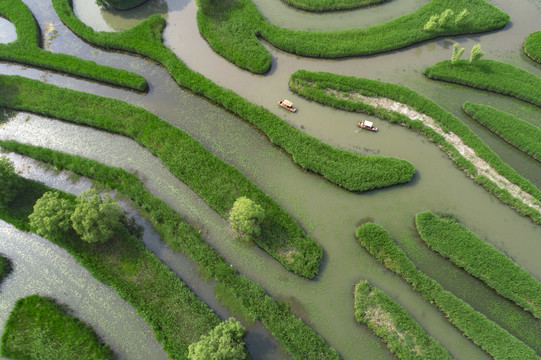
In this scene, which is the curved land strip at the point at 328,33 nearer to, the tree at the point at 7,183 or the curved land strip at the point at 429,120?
the curved land strip at the point at 429,120

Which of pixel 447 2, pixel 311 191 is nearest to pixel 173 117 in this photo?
pixel 311 191

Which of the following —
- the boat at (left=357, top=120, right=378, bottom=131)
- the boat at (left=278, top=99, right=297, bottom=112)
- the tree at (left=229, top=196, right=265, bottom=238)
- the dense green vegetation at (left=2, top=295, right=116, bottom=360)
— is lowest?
the dense green vegetation at (left=2, top=295, right=116, bottom=360)

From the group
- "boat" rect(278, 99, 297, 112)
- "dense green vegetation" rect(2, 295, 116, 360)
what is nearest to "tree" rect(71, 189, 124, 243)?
"dense green vegetation" rect(2, 295, 116, 360)

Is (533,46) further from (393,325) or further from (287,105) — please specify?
(393,325)

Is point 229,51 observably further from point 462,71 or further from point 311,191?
point 462,71

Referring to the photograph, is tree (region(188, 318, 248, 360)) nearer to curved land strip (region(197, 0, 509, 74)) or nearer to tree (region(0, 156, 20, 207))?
tree (region(0, 156, 20, 207))

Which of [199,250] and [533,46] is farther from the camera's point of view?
[533,46]

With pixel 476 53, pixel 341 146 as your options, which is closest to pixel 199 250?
pixel 341 146
